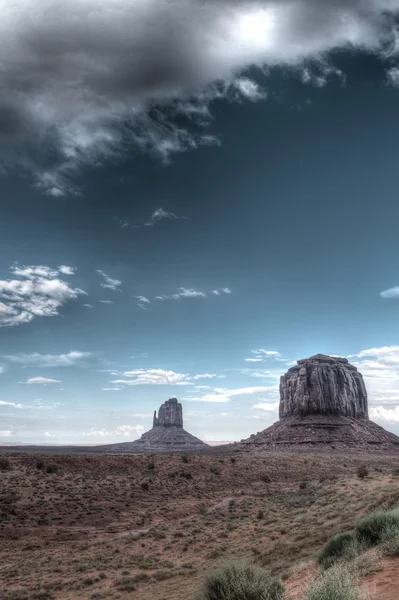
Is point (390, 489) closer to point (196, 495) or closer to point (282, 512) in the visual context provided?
point (282, 512)

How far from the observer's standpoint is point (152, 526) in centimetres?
2753

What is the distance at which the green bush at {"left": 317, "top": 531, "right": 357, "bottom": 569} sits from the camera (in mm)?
10430

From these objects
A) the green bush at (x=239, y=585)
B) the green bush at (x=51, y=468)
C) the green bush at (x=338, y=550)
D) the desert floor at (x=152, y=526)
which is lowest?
the desert floor at (x=152, y=526)

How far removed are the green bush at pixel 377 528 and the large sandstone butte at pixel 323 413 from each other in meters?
85.8

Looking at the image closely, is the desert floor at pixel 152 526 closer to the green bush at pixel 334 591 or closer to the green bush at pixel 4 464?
the green bush at pixel 4 464

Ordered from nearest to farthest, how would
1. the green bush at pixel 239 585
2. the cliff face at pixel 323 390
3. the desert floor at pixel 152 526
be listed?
the green bush at pixel 239 585
the desert floor at pixel 152 526
the cliff face at pixel 323 390

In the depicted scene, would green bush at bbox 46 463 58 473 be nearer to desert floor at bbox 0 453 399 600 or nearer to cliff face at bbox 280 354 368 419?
desert floor at bbox 0 453 399 600

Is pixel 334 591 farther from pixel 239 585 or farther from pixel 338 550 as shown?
pixel 338 550

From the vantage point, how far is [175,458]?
56656 mm

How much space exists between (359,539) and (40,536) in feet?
69.3

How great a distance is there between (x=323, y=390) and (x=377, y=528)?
121146 millimetres

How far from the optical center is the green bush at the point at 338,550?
34.2 ft

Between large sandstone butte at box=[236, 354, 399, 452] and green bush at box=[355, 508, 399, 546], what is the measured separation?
85.8 metres

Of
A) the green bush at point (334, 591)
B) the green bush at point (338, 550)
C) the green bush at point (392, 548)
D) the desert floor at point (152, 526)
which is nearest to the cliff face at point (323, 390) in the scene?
the desert floor at point (152, 526)
